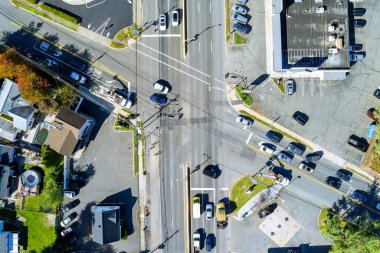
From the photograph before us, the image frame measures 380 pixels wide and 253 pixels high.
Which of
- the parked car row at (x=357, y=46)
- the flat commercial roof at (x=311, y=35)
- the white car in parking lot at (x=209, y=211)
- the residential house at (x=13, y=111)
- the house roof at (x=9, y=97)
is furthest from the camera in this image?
the parked car row at (x=357, y=46)

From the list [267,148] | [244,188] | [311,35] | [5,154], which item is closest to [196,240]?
[244,188]

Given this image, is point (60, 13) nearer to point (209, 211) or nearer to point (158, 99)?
point (158, 99)

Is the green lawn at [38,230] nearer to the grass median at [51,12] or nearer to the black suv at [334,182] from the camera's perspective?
the grass median at [51,12]

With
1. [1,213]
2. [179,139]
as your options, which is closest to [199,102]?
[179,139]

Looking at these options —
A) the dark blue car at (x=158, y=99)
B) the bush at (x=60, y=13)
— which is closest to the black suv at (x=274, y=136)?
the dark blue car at (x=158, y=99)

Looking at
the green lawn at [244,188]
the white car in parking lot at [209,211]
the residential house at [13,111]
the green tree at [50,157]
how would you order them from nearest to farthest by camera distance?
1. the residential house at [13,111]
2. the green tree at [50,157]
3. the white car in parking lot at [209,211]
4. the green lawn at [244,188]

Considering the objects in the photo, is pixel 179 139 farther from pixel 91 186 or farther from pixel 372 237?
pixel 372 237
